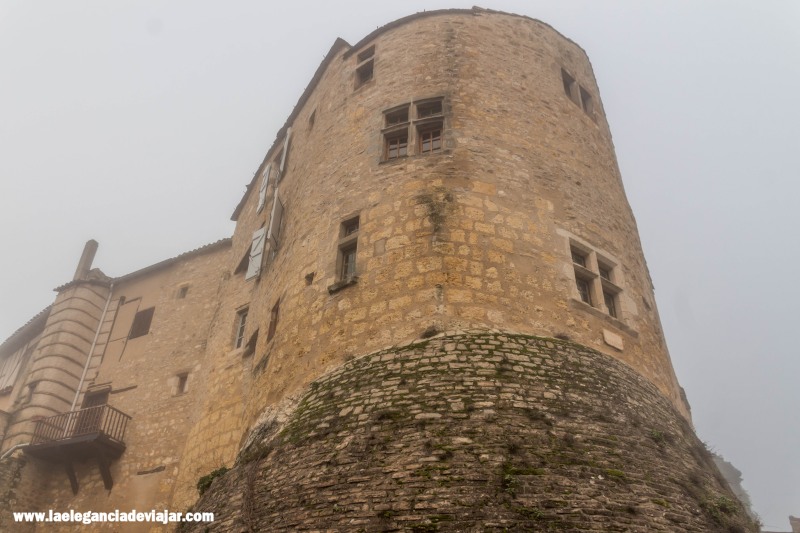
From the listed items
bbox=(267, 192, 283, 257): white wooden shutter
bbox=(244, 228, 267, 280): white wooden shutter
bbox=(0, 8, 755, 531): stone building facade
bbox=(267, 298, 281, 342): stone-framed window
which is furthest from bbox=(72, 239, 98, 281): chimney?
bbox=(267, 298, 281, 342): stone-framed window

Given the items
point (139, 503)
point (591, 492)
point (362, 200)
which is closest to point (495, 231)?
point (362, 200)

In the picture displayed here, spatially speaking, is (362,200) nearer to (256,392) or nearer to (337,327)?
(337,327)

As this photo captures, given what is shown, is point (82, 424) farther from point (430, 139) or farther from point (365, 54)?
point (430, 139)

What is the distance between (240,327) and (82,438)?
15.2 ft

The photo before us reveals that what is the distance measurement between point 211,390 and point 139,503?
9.97ft

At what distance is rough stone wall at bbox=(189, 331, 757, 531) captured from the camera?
226 inches

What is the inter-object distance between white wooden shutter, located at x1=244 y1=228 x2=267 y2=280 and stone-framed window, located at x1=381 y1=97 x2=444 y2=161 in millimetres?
4229

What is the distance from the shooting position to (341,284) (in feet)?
29.1

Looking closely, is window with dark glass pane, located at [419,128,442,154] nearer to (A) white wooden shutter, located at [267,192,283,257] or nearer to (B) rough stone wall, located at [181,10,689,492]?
(B) rough stone wall, located at [181,10,689,492]

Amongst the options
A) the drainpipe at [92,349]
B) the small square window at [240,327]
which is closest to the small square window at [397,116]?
the small square window at [240,327]

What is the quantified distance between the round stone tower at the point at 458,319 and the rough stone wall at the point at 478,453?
2 centimetres

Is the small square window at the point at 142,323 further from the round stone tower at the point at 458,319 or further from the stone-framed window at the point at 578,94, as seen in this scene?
the stone-framed window at the point at 578,94

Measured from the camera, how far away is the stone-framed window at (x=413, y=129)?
10211mm

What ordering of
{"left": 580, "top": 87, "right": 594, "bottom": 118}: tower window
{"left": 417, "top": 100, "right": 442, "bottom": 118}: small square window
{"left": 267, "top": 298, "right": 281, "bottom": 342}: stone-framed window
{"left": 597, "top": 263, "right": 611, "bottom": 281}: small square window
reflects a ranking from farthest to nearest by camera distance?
{"left": 580, "top": 87, "right": 594, "bottom": 118}: tower window < {"left": 417, "top": 100, "right": 442, "bottom": 118}: small square window < {"left": 267, "top": 298, "right": 281, "bottom": 342}: stone-framed window < {"left": 597, "top": 263, "right": 611, "bottom": 281}: small square window
